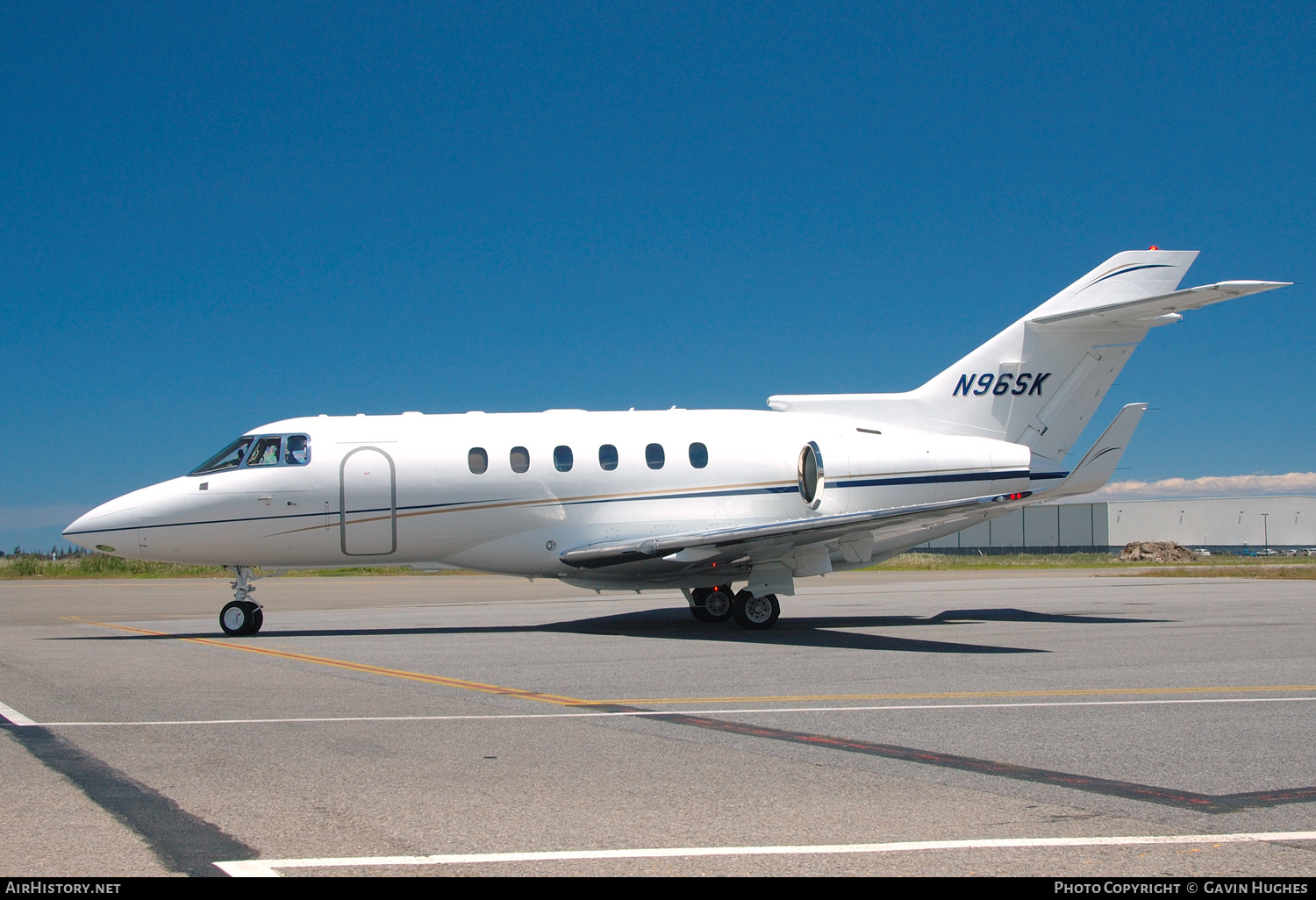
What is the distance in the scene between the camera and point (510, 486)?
1766 centimetres

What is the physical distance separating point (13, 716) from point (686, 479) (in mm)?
11162

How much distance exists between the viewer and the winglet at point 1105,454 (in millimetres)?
16141

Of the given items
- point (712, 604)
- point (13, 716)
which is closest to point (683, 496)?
point (712, 604)

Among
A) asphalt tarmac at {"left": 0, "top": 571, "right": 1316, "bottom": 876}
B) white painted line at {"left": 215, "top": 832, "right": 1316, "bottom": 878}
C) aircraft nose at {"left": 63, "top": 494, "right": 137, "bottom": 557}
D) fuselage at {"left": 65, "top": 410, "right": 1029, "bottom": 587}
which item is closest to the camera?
white painted line at {"left": 215, "top": 832, "right": 1316, "bottom": 878}

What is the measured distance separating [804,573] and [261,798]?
40.5 ft

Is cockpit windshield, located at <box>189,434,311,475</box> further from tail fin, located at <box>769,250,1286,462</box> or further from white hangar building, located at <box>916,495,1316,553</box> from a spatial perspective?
white hangar building, located at <box>916,495,1316,553</box>

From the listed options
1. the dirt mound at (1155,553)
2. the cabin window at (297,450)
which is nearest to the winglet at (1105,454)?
the cabin window at (297,450)

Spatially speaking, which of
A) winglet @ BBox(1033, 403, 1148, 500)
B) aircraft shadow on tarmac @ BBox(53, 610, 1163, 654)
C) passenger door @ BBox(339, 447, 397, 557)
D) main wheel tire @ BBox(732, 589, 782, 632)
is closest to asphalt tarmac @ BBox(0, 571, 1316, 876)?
aircraft shadow on tarmac @ BBox(53, 610, 1163, 654)

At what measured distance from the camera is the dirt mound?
68.4 meters

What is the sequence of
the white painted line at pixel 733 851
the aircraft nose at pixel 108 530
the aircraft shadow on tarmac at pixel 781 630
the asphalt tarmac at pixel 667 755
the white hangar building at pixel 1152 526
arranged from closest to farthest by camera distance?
the white painted line at pixel 733 851 < the asphalt tarmac at pixel 667 755 < the aircraft shadow on tarmac at pixel 781 630 < the aircraft nose at pixel 108 530 < the white hangar building at pixel 1152 526

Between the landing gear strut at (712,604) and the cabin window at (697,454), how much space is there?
2.31 m

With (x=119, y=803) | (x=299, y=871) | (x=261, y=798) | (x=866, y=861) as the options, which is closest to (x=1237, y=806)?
(x=866, y=861)

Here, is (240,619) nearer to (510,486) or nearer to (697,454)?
(510,486)

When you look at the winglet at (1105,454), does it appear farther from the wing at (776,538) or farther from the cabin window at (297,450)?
the cabin window at (297,450)
